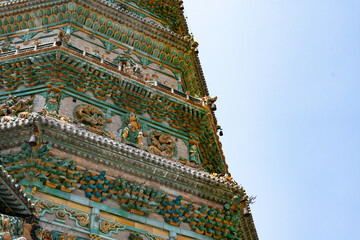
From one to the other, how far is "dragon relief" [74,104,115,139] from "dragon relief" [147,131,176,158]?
1.32m

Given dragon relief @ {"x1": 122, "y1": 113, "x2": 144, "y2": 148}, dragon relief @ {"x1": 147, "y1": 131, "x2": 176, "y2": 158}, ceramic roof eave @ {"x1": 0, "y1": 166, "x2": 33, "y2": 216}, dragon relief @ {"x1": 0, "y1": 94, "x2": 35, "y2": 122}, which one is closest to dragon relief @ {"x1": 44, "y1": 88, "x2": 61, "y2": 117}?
dragon relief @ {"x1": 0, "y1": 94, "x2": 35, "y2": 122}

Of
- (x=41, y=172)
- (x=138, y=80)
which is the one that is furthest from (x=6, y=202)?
(x=138, y=80)

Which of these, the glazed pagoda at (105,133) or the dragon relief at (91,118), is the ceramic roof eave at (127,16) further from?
the dragon relief at (91,118)

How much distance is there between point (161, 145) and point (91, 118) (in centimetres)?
→ 227

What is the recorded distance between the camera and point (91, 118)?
14.9 meters

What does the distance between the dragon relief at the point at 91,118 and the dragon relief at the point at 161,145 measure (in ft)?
4.35

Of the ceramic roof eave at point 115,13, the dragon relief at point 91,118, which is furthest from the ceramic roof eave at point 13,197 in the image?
the ceramic roof eave at point 115,13

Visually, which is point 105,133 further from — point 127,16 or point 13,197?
point 127,16

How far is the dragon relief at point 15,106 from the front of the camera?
14312 millimetres

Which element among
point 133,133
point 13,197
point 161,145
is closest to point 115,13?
point 133,133

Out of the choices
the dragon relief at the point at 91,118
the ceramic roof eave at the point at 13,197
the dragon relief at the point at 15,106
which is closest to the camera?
the ceramic roof eave at the point at 13,197

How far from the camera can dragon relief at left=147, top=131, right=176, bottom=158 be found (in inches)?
604

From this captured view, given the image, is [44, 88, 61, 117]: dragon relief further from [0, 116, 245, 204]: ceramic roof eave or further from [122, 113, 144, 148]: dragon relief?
[122, 113, 144, 148]: dragon relief

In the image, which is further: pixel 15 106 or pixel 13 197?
pixel 15 106
